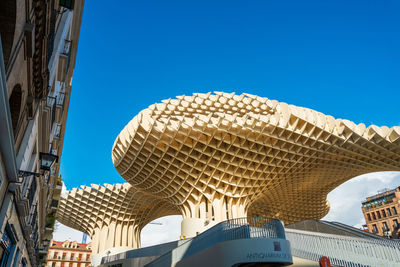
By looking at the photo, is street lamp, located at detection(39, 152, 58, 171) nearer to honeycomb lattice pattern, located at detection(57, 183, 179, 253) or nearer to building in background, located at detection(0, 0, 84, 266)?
building in background, located at detection(0, 0, 84, 266)

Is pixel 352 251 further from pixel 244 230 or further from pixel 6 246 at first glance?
pixel 6 246

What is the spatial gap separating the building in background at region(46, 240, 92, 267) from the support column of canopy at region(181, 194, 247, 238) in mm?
43151

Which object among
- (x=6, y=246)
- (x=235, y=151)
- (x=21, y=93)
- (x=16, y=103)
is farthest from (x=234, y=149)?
(x=21, y=93)

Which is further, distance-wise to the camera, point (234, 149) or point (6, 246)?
point (234, 149)

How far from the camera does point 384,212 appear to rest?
55938 mm

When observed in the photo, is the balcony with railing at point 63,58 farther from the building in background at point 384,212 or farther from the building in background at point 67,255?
the building in background at point 67,255

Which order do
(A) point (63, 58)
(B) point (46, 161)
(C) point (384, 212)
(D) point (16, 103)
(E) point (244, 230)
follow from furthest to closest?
(C) point (384, 212)
(E) point (244, 230)
(A) point (63, 58)
(B) point (46, 161)
(D) point (16, 103)

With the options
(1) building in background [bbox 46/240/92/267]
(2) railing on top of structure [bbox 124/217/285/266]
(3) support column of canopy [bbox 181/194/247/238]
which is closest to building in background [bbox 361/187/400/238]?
(3) support column of canopy [bbox 181/194/247/238]

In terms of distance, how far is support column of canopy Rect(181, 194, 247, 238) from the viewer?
2723cm

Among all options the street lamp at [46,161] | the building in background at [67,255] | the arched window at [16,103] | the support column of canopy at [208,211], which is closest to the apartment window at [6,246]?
the street lamp at [46,161]

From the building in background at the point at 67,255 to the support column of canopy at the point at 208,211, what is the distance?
142 ft

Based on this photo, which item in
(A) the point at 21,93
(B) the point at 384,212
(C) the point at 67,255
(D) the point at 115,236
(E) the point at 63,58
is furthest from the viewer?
(C) the point at 67,255

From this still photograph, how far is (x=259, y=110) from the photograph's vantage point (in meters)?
27.1

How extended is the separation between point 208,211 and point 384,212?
44829 millimetres
